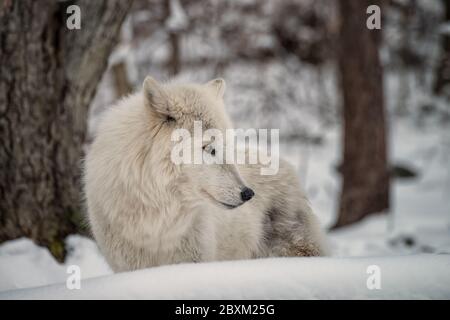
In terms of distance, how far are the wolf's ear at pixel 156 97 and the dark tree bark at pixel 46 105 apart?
1703 millimetres

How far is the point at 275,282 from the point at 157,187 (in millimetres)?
1184

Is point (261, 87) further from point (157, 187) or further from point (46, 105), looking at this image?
point (157, 187)

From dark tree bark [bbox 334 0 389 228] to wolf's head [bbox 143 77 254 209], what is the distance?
6301mm

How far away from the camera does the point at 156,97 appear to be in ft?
11.7

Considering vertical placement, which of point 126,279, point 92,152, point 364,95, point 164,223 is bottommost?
point 126,279

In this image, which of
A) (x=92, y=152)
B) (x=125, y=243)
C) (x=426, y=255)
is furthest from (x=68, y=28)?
(x=426, y=255)

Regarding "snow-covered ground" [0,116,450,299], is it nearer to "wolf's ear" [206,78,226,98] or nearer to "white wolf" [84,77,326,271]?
"white wolf" [84,77,326,271]

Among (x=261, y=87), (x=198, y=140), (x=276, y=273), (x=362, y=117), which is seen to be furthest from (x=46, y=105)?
(x=261, y=87)

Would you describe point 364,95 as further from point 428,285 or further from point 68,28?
point 428,285

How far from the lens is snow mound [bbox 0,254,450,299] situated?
2.71 metres

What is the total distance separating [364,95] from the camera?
9438 mm

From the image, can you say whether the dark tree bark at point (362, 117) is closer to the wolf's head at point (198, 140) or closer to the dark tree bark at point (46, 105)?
the dark tree bark at point (46, 105)

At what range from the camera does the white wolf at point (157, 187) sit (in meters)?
3.57

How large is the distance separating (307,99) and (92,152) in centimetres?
1374
